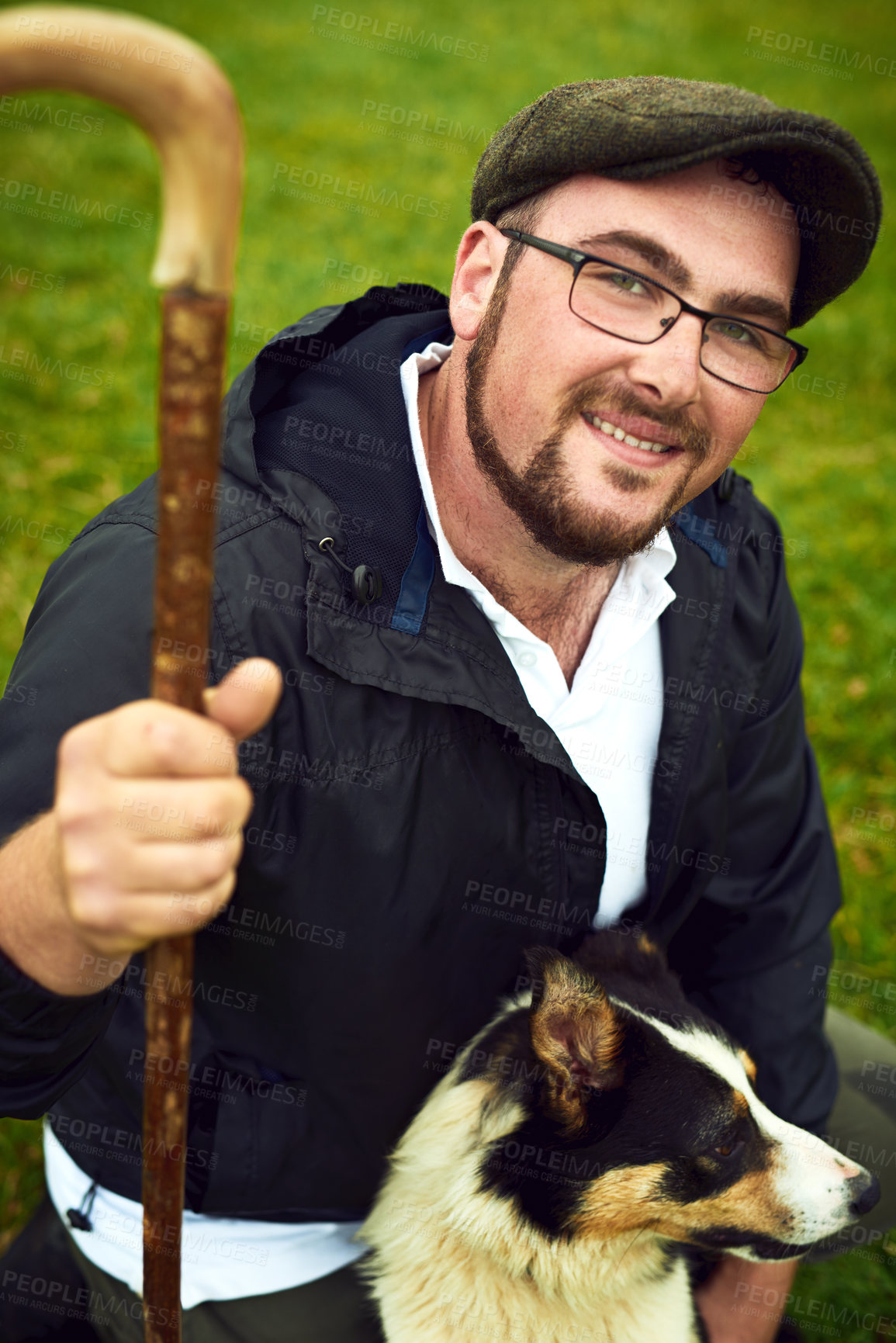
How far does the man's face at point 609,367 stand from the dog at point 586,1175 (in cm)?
100

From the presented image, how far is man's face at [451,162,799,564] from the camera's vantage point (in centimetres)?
193

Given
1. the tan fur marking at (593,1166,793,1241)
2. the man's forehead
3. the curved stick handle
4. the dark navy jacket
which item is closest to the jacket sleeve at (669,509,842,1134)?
the dark navy jacket

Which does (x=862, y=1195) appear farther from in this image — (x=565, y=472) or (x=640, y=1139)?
(x=565, y=472)

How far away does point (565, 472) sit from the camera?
2072mm

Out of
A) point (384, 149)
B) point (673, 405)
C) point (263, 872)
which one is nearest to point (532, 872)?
point (263, 872)

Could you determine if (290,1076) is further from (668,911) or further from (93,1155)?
(668,911)

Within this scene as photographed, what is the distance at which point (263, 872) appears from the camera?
74.8 inches

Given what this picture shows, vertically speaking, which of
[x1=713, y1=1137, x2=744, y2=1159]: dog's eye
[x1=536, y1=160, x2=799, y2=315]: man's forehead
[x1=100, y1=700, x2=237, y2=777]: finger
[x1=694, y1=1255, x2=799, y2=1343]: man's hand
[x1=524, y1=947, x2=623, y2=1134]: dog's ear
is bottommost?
[x1=694, y1=1255, x2=799, y2=1343]: man's hand

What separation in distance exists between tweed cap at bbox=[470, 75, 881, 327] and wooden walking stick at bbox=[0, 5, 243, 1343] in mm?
1191

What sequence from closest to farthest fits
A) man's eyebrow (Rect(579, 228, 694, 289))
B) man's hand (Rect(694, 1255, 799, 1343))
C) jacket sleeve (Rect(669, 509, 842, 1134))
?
man's eyebrow (Rect(579, 228, 694, 289)) → man's hand (Rect(694, 1255, 799, 1343)) → jacket sleeve (Rect(669, 509, 842, 1134))

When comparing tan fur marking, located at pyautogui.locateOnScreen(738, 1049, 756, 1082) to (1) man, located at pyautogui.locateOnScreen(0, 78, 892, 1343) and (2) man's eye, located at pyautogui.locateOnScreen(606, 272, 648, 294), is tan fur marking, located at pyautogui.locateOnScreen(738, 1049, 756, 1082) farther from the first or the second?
(2) man's eye, located at pyautogui.locateOnScreen(606, 272, 648, 294)

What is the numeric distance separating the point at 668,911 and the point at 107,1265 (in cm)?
167

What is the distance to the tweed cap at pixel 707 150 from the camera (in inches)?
71.4

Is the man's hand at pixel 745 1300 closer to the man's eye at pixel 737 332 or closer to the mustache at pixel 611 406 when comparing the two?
the mustache at pixel 611 406
